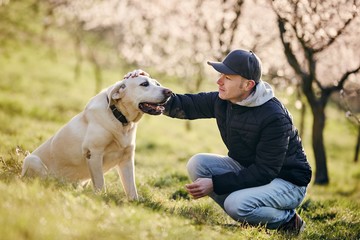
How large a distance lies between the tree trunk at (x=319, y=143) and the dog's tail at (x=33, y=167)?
6.26 m

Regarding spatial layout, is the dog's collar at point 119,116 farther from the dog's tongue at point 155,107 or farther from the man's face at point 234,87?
the man's face at point 234,87

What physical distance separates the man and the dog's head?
67 cm

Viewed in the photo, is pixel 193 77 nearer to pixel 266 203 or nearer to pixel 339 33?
pixel 339 33

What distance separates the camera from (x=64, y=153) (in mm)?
5297

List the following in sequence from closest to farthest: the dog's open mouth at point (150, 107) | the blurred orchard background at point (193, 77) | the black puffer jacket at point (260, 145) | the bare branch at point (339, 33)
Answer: the black puffer jacket at point (260, 145), the dog's open mouth at point (150, 107), the blurred orchard background at point (193, 77), the bare branch at point (339, 33)

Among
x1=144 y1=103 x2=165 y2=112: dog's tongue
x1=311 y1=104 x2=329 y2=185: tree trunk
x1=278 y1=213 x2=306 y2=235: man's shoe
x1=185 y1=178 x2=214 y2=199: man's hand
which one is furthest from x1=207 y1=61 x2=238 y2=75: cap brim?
x1=311 y1=104 x2=329 y2=185: tree trunk

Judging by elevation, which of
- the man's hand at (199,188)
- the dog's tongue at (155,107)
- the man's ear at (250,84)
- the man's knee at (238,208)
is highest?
the man's ear at (250,84)

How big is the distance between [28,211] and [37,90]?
15.4 m

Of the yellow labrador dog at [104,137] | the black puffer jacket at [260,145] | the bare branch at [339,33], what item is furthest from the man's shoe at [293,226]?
the bare branch at [339,33]

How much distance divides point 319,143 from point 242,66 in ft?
19.7

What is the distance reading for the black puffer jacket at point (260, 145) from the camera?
446 centimetres

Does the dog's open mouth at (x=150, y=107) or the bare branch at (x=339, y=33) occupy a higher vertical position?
the bare branch at (x=339, y=33)

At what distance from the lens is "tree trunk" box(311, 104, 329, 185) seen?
9898mm

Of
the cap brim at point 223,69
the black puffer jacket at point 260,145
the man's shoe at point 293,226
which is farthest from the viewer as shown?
the man's shoe at point 293,226
